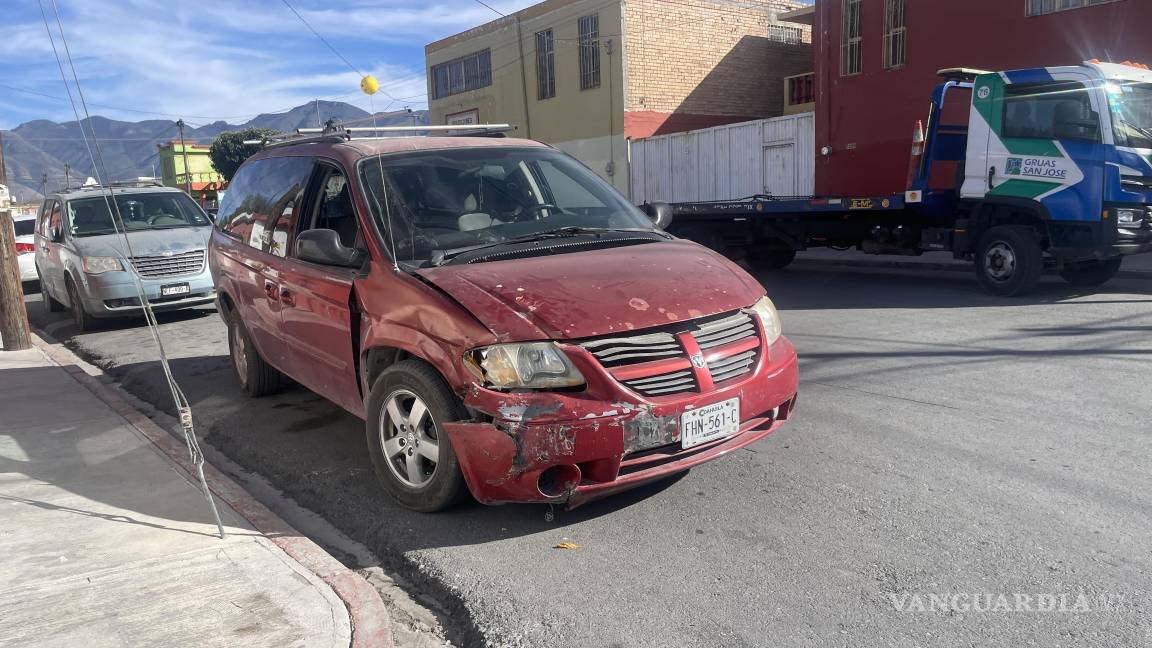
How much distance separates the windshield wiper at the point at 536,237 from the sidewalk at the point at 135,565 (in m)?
1.54

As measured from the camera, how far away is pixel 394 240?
4.61 metres

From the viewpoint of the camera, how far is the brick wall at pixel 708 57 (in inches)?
1110

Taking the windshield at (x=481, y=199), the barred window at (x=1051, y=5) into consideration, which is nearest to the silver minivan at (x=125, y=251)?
the windshield at (x=481, y=199)

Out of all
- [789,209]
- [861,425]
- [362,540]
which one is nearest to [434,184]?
[362,540]

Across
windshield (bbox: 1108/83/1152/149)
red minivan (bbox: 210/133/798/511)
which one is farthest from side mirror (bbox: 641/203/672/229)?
windshield (bbox: 1108/83/1152/149)

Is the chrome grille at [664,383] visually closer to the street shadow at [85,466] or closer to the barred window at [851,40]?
the street shadow at [85,466]

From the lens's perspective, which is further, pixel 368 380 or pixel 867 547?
pixel 368 380

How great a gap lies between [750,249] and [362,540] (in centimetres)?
1141

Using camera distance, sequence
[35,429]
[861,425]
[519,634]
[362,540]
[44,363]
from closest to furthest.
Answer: [519,634] → [362,540] → [861,425] → [35,429] → [44,363]

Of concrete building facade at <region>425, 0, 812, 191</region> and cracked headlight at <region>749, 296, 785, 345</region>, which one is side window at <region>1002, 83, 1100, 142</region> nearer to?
cracked headlight at <region>749, 296, 785, 345</region>

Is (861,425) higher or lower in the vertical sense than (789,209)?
lower

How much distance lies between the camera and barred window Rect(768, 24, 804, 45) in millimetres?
31547

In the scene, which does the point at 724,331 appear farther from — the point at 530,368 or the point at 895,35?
the point at 895,35

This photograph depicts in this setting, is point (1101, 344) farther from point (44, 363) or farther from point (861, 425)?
point (44, 363)
